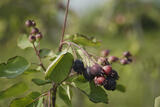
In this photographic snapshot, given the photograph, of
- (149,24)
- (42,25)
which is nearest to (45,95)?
(42,25)

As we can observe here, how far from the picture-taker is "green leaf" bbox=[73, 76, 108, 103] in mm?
751

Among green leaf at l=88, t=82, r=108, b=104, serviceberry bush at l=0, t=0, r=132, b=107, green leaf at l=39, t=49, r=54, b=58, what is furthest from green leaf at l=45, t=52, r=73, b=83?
green leaf at l=39, t=49, r=54, b=58

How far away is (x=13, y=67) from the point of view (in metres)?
0.85

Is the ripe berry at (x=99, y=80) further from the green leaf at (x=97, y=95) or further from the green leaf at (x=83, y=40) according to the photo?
the green leaf at (x=83, y=40)

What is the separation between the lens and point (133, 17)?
3.19 m

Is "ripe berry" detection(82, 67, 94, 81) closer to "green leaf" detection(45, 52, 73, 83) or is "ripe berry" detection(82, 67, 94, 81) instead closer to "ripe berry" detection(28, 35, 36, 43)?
"green leaf" detection(45, 52, 73, 83)

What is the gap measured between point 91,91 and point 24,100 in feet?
0.76

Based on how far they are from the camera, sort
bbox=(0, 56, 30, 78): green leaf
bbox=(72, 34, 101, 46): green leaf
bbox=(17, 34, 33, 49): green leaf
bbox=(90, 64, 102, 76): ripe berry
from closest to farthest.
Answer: bbox=(90, 64, 102, 76): ripe berry
bbox=(0, 56, 30, 78): green leaf
bbox=(72, 34, 101, 46): green leaf
bbox=(17, 34, 33, 49): green leaf

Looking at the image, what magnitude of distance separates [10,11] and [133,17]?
5.21 ft

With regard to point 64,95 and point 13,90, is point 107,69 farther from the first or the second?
point 13,90

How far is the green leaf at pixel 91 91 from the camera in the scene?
75 cm

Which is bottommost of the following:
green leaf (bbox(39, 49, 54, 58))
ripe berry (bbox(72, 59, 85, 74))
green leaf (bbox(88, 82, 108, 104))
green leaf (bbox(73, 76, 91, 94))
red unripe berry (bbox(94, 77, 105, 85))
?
green leaf (bbox(88, 82, 108, 104))

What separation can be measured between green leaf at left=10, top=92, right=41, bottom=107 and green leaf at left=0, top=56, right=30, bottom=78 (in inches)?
3.3

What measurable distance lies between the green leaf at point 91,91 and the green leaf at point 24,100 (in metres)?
0.17
